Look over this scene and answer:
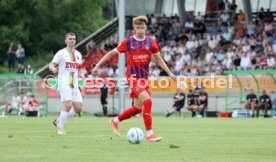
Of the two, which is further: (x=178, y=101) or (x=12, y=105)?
(x=12, y=105)

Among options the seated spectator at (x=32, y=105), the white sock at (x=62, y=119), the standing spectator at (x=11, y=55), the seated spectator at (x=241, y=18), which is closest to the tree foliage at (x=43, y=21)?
the standing spectator at (x=11, y=55)

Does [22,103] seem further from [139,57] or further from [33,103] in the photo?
[139,57]

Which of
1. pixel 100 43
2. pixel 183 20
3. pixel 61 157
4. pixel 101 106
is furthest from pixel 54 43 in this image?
pixel 61 157

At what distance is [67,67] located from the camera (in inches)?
688

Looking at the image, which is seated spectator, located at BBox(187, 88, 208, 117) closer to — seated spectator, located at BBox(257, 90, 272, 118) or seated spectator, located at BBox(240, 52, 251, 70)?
seated spectator, located at BBox(257, 90, 272, 118)

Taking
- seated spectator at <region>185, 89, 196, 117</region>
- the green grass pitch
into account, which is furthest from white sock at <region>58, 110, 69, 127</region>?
seated spectator at <region>185, 89, 196, 117</region>

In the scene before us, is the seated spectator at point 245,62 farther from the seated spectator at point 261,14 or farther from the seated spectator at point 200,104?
the seated spectator at point 261,14

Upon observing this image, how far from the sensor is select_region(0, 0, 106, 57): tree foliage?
54.2 m

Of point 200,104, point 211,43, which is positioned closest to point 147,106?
point 200,104

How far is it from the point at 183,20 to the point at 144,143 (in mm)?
33152

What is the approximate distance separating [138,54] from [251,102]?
60.8ft

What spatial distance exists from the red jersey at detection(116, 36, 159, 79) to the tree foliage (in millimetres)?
40102

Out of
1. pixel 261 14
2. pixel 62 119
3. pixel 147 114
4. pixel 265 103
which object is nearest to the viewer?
pixel 147 114

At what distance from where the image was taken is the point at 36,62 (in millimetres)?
53531
